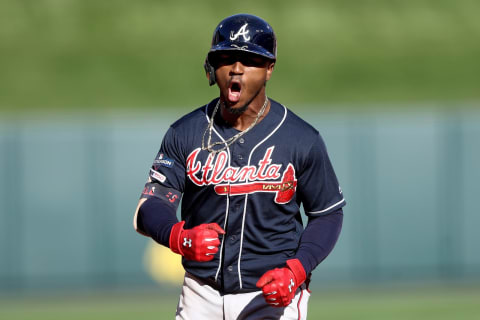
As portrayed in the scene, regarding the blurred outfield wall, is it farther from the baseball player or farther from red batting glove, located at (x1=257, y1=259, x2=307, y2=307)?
red batting glove, located at (x1=257, y1=259, x2=307, y2=307)

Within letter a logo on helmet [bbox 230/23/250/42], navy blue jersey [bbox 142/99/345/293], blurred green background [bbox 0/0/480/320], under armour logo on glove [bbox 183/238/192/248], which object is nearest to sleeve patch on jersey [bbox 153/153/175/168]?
navy blue jersey [bbox 142/99/345/293]

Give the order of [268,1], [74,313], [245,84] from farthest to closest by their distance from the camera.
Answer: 1. [268,1]
2. [74,313]
3. [245,84]

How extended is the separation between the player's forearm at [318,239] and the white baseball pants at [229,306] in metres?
0.23

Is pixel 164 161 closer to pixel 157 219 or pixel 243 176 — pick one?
pixel 157 219

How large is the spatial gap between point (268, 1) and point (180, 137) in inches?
566

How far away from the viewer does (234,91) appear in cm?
447

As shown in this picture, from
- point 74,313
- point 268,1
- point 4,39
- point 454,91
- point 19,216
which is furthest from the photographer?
point 268,1

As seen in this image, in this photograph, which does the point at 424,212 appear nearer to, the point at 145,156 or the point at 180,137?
the point at 145,156

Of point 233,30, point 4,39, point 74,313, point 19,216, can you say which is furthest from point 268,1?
point 233,30

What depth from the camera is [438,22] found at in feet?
60.1

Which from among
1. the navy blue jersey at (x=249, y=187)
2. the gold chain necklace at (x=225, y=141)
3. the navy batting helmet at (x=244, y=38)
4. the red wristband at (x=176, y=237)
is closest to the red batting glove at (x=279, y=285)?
the navy blue jersey at (x=249, y=187)

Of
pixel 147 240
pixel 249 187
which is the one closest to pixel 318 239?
pixel 249 187

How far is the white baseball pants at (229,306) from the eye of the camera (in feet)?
14.5

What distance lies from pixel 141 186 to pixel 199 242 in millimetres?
8472
